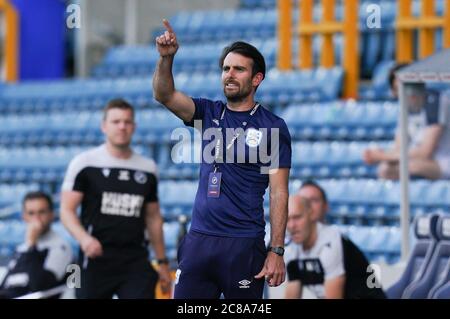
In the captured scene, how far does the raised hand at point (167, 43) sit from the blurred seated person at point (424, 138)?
4.07m

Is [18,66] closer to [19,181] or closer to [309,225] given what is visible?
[19,181]

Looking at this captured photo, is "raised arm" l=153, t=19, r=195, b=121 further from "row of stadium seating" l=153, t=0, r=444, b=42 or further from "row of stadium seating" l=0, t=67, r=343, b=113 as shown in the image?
"row of stadium seating" l=153, t=0, r=444, b=42

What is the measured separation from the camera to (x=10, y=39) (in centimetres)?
1524

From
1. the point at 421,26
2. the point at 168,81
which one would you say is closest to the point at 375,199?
the point at 421,26

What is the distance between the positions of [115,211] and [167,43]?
2.35 metres

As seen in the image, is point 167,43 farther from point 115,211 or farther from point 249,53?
point 115,211

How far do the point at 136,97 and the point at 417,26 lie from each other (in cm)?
349

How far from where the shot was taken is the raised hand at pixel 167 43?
5.50 metres

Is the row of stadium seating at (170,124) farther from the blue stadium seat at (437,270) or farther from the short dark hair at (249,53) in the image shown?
the short dark hair at (249,53)

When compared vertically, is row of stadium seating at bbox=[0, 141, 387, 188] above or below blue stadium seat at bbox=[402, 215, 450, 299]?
above

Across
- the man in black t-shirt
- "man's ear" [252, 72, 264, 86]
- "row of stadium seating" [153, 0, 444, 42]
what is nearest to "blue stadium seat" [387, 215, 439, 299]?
the man in black t-shirt

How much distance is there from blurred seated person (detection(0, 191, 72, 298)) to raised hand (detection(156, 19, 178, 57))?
12.7ft

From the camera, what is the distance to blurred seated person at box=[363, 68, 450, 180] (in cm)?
965

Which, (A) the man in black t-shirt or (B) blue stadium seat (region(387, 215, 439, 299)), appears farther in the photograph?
(B) blue stadium seat (region(387, 215, 439, 299))
